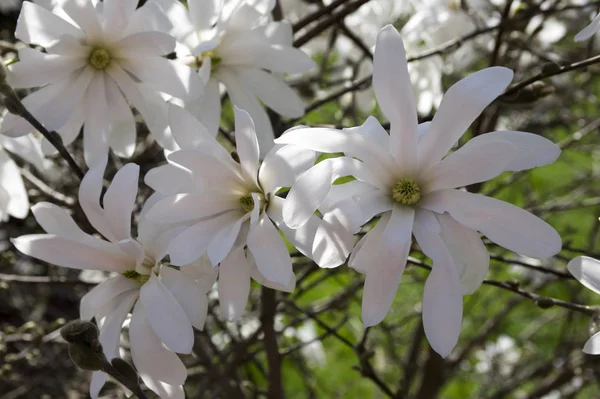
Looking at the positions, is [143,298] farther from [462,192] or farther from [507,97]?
[507,97]

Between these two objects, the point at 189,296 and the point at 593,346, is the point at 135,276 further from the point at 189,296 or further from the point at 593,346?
the point at 593,346

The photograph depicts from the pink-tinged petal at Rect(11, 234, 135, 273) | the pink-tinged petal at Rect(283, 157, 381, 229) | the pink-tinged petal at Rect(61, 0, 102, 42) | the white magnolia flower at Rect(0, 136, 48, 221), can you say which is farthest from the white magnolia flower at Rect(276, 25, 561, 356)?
the white magnolia flower at Rect(0, 136, 48, 221)

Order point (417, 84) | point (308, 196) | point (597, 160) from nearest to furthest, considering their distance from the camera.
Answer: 1. point (308, 196)
2. point (417, 84)
3. point (597, 160)

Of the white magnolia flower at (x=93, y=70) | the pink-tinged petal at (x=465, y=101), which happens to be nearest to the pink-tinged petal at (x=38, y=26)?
the white magnolia flower at (x=93, y=70)

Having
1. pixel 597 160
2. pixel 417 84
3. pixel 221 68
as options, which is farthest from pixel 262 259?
pixel 597 160

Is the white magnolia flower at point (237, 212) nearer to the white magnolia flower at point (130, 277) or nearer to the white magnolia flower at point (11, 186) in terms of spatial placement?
the white magnolia flower at point (130, 277)
